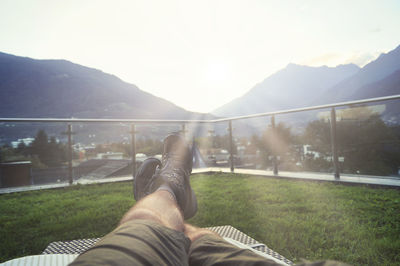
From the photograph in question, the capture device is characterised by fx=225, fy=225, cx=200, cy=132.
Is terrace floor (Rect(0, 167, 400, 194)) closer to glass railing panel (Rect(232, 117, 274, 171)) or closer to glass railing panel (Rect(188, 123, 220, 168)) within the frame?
glass railing panel (Rect(232, 117, 274, 171))

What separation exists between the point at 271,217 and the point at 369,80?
5082 inches

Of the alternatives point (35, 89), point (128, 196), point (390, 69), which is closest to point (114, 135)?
point (128, 196)

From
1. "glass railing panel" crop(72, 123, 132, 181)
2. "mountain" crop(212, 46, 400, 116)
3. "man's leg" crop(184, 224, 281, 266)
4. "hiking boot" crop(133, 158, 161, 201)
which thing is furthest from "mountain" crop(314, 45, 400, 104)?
"man's leg" crop(184, 224, 281, 266)

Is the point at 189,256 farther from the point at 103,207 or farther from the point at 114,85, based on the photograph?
the point at 114,85

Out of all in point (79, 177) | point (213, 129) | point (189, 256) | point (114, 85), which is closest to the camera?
point (189, 256)

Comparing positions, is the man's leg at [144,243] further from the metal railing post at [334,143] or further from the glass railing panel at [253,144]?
the glass railing panel at [253,144]

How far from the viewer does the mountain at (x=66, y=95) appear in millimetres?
83562

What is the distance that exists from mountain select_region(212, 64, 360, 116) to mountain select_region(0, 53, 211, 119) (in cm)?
5423

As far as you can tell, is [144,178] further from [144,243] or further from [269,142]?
[269,142]

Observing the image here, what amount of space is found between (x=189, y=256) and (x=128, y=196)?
9.39 ft

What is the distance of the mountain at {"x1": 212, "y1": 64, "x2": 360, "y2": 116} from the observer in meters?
138

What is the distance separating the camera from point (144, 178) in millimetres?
1756

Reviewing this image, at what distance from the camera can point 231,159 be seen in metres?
5.46

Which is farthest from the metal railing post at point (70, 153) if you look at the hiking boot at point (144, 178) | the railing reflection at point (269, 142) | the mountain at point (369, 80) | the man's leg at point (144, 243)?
the mountain at point (369, 80)
